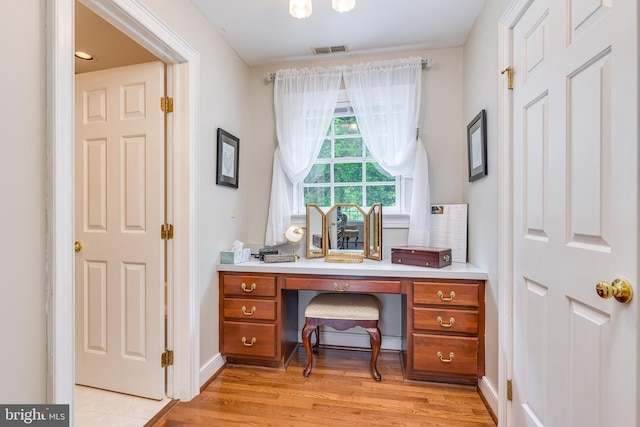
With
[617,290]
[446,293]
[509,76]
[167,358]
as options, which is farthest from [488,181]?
[167,358]

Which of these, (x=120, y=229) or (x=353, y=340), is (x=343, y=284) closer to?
(x=353, y=340)

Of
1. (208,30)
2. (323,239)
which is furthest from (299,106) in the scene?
(323,239)

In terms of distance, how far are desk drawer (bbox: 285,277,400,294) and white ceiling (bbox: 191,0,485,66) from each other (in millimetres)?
1825

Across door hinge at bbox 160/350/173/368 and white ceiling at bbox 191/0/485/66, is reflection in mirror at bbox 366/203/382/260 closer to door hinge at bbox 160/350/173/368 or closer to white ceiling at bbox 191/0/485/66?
white ceiling at bbox 191/0/485/66

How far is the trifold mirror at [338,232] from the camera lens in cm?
241

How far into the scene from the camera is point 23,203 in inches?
38.3

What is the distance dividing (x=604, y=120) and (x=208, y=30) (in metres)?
2.28

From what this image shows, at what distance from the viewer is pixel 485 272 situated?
183cm

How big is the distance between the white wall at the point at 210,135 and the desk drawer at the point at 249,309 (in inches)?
4.0

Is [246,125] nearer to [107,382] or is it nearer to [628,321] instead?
[107,382]

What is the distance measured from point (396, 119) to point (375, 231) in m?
0.95

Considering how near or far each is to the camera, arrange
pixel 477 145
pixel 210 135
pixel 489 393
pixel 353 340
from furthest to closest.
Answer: pixel 353 340 < pixel 210 135 < pixel 477 145 < pixel 489 393

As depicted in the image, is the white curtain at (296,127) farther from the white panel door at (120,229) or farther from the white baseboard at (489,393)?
the white baseboard at (489,393)

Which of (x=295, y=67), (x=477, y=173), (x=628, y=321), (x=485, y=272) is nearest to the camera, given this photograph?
(x=628, y=321)
